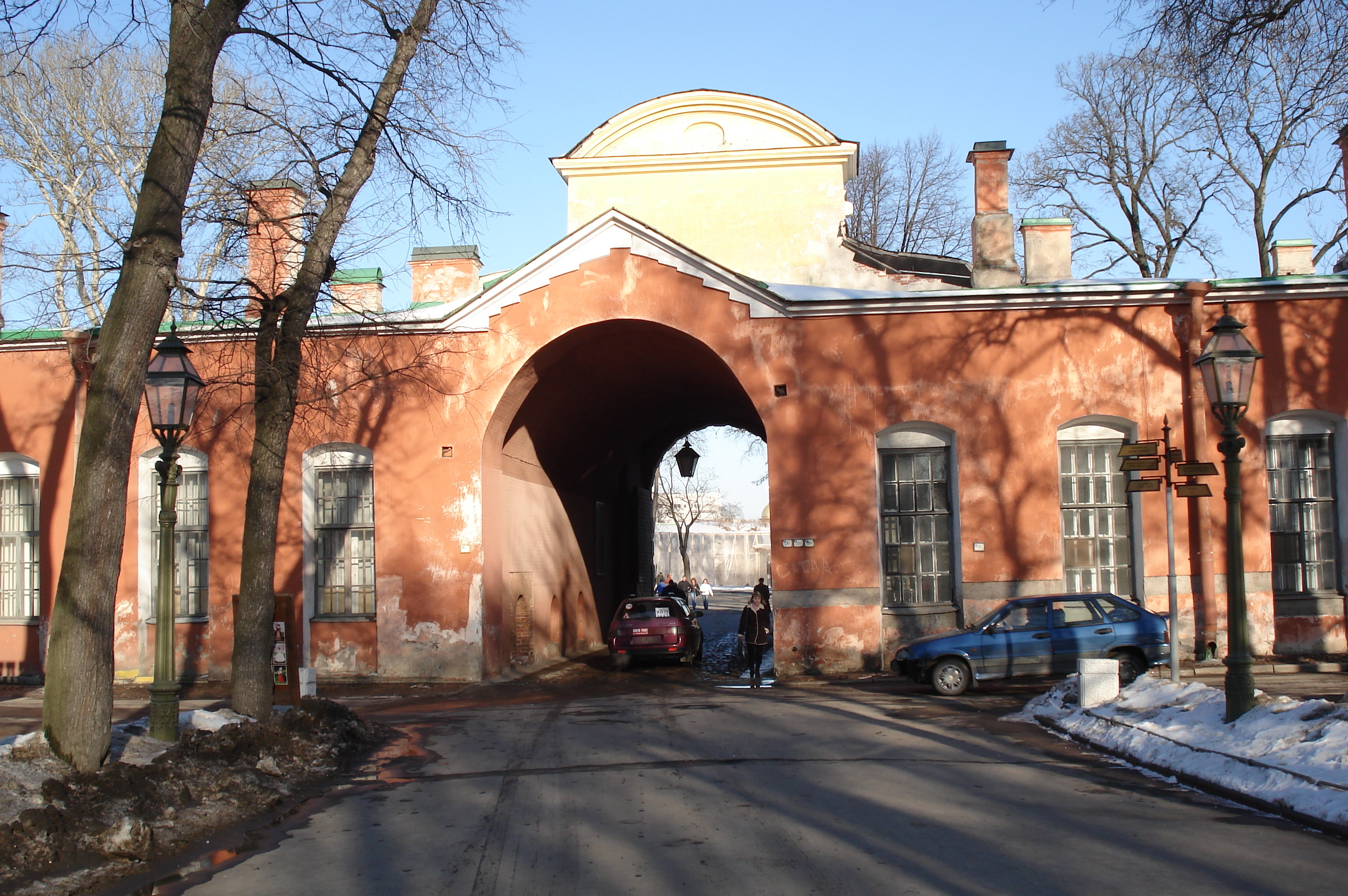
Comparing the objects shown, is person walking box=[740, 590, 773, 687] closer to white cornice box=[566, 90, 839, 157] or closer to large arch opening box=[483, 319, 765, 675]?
large arch opening box=[483, 319, 765, 675]

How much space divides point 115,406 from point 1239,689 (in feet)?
33.5

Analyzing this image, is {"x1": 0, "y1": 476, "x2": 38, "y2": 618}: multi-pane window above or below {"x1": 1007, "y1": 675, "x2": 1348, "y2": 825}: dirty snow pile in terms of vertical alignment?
above

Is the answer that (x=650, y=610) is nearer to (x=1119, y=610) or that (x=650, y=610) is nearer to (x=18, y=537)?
(x=1119, y=610)

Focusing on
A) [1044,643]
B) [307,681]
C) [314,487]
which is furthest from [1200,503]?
[314,487]

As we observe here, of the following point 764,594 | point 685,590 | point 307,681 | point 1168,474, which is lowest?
point 685,590

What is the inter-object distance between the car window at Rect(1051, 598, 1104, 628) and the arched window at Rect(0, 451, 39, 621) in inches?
712

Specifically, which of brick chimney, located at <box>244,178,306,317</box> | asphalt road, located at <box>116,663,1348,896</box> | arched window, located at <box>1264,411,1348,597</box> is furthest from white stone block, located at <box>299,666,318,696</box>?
arched window, located at <box>1264,411,1348,597</box>

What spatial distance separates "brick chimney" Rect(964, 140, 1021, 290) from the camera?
20.7 metres

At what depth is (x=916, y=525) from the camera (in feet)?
63.8

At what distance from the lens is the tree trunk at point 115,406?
8.54m

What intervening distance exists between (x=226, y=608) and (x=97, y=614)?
459 inches

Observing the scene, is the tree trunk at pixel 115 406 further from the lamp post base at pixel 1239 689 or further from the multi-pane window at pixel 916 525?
the multi-pane window at pixel 916 525

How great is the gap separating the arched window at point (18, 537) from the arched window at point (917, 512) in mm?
15767

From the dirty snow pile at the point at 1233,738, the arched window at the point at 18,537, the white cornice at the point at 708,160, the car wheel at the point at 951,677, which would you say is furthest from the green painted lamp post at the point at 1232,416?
the arched window at the point at 18,537
